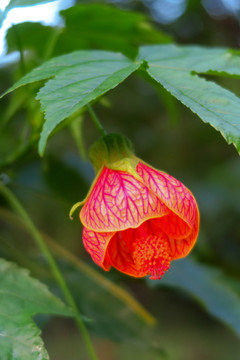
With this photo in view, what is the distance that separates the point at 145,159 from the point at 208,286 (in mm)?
667

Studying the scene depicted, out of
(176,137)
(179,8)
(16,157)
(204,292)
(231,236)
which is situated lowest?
(231,236)

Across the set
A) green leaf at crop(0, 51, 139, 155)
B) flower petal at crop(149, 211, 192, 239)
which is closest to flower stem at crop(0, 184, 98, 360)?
flower petal at crop(149, 211, 192, 239)

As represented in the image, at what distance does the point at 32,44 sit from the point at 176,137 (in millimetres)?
880

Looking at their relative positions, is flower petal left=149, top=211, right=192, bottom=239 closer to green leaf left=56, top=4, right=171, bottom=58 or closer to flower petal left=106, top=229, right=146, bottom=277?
flower petal left=106, top=229, right=146, bottom=277

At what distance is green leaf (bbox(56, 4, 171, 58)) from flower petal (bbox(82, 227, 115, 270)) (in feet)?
1.56

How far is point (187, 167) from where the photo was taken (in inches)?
69.4

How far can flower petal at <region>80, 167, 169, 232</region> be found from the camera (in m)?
0.59

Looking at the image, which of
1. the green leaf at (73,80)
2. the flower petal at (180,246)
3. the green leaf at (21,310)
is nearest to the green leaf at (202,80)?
the green leaf at (73,80)

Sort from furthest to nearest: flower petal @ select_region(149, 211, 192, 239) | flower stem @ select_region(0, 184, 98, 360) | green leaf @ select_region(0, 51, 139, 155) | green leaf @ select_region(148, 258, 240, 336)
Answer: green leaf @ select_region(148, 258, 240, 336), flower stem @ select_region(0, 184, 98, 360), flower petal @ select_region(149, 211, 192, 239), green leaf @ select_region(0, 51, 139, 155)

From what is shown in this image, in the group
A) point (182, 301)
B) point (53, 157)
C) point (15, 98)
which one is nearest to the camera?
point (15, 98)

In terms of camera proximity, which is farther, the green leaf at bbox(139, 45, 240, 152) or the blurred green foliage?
the blurred green foliage

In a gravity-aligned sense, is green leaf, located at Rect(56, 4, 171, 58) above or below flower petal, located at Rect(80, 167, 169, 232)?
above

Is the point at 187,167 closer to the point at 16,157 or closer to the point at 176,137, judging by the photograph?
the point at 176,137

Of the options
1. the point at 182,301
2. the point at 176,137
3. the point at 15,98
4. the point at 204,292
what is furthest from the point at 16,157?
the point at 182,301
